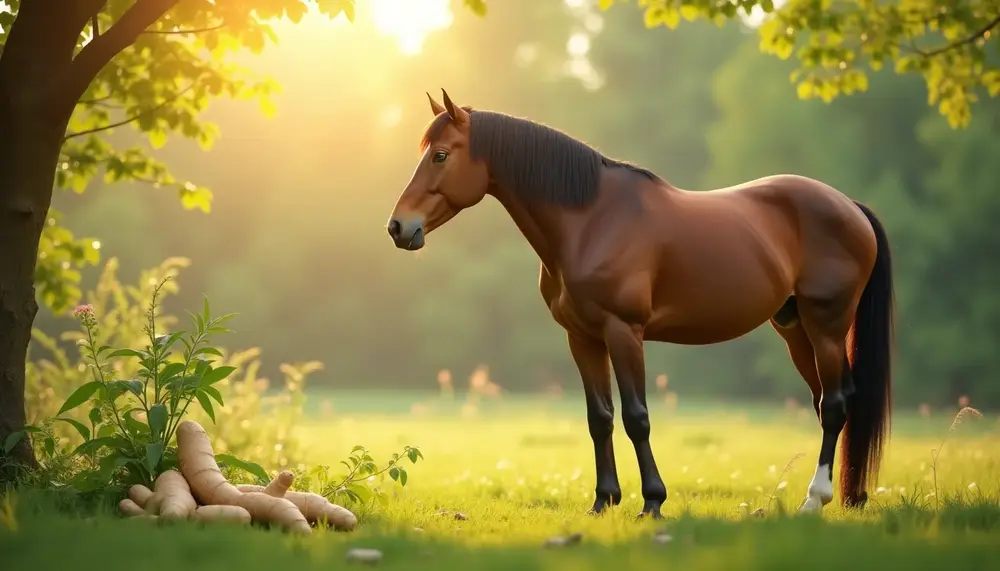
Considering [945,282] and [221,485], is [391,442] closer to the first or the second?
[221,485]

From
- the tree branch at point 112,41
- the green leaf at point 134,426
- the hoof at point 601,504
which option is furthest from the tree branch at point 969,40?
the green leaf at point 134,426

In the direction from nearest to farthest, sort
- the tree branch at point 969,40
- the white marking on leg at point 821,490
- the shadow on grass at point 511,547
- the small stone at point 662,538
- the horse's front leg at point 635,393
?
the shadow on grass at point 511,547
the small stone at point 662,538
the horse's front leg at point 635,393
the white marking on leg at point 821,490
the tree branch at point 969,40

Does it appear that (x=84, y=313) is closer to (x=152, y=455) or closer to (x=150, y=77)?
(x=152, y=455)

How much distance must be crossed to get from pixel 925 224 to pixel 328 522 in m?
27.0

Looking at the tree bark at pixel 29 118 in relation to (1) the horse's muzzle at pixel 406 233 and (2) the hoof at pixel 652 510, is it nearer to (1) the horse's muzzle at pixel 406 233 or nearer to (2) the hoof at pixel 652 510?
(1) the horse's muzzle at pixel 406 233

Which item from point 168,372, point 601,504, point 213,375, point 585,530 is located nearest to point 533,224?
point 601,504

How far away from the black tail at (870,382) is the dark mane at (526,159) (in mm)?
2370

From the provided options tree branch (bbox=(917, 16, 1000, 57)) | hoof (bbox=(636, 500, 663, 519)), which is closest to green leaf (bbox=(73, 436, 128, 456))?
hoof (bbox=(636, 500, 663, 519))

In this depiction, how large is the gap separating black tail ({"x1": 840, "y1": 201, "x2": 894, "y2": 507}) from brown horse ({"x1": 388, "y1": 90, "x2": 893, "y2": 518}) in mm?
13

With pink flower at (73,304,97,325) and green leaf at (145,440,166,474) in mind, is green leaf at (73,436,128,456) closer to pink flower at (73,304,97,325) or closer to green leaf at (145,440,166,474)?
green leaf at (145,440,166,474)

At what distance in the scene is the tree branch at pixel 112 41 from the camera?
259 inches

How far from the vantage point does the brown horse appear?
6000 millimetres

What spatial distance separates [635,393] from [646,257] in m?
0.83

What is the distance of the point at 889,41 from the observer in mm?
10055
